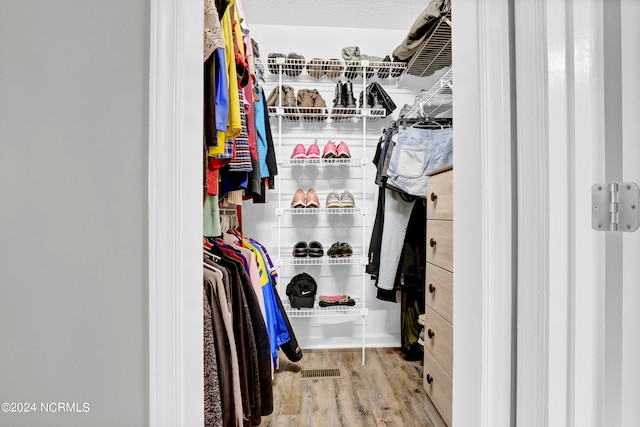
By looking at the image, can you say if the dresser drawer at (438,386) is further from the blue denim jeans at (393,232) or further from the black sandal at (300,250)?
the black sandal at (300,250)

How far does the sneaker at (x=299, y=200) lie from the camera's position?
2.59m

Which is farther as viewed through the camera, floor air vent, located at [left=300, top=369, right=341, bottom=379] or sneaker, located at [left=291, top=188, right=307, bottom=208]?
sneaker, located at [left=291, top=188, right=307, bottom=208]

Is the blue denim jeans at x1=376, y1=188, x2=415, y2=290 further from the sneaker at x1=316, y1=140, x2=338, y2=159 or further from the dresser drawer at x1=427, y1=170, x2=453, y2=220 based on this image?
the dresser drawer at x1=427, y1=170, x2=453, y2=220

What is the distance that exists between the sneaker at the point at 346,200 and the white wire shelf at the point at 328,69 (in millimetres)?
944
